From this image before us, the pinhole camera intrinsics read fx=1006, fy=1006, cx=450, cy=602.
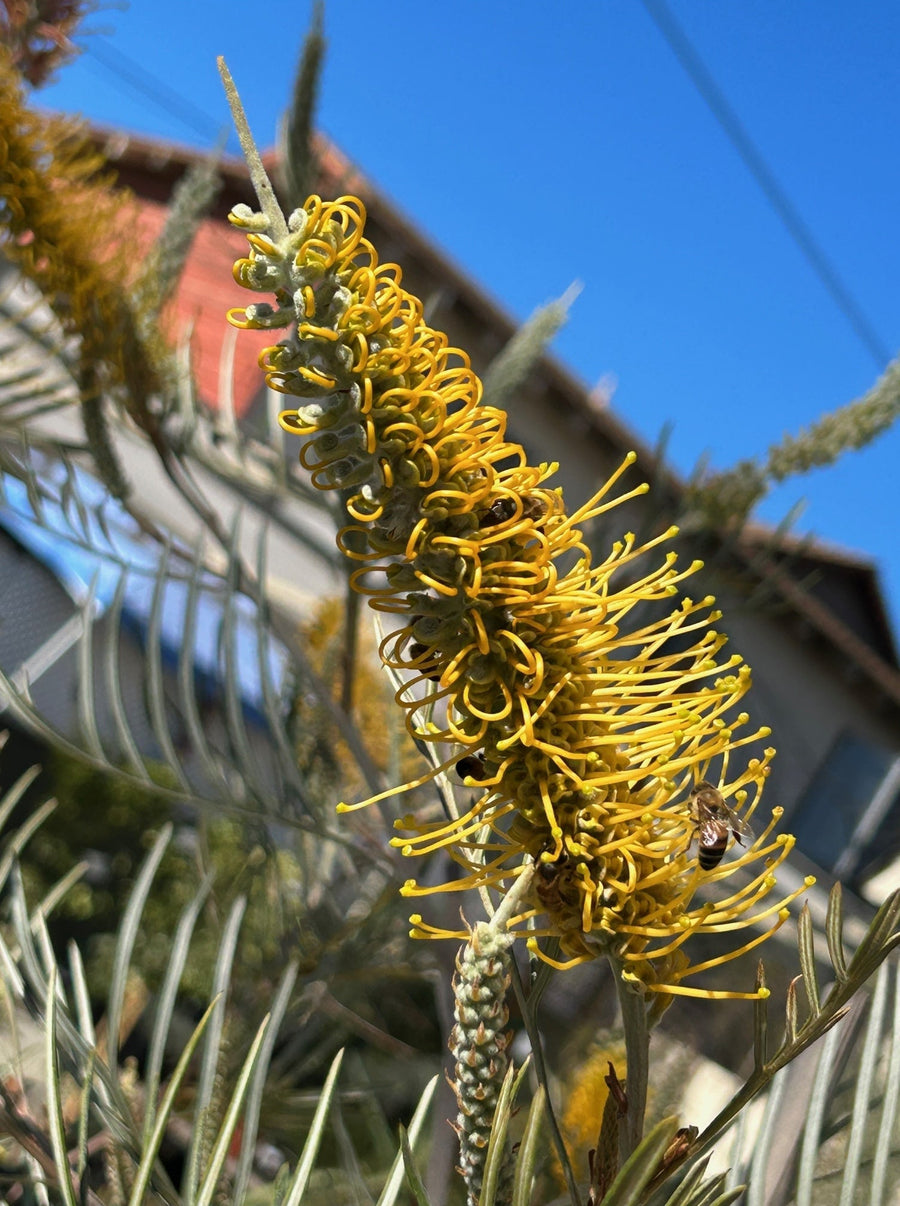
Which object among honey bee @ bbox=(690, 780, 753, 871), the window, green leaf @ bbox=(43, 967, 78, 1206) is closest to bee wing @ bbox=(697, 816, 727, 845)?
honey bee @ bbox=(690, 780, 753, 871)

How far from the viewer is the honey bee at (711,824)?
0.35m

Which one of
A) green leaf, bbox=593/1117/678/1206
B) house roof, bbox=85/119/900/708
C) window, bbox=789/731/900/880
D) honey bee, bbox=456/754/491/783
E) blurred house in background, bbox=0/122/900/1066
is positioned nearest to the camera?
green leaf, bbox=593/1117/678/1206

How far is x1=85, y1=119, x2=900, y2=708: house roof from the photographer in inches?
141

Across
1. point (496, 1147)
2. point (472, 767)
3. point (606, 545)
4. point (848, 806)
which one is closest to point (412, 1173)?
point (496, 1147)

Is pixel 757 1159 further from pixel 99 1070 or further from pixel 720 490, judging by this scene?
pixel 720 490

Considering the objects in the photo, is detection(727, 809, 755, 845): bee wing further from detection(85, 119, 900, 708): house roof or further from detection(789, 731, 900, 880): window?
detection(85, 119, 900, 708): house roof

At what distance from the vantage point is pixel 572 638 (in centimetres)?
34

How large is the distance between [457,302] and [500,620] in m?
3.49

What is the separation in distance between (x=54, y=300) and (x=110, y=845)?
254cm

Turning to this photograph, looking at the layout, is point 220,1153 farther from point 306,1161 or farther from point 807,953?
point 807,953

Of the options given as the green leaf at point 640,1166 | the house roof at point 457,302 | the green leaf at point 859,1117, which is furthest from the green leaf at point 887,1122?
the house roof at point 457,302

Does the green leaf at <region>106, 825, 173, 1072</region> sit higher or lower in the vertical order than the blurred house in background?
lower

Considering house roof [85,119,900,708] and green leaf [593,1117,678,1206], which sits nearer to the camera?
green leaf [593,1117,678,1206]

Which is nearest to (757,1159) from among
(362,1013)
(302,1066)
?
(302,1066)
